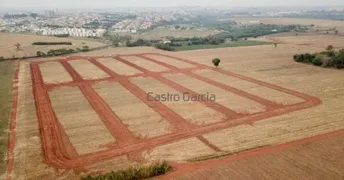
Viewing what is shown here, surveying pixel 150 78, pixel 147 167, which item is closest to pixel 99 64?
pixel 150 78

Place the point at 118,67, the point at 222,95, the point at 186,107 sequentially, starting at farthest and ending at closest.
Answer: the point at 118,67, the point at 222,95, the point at 186,107

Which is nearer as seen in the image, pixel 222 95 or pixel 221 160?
pixel 221 160

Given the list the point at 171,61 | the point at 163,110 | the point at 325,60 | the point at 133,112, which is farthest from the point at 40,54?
the point at 325,60

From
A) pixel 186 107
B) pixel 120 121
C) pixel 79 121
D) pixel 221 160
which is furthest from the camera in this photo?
pixel 186 107

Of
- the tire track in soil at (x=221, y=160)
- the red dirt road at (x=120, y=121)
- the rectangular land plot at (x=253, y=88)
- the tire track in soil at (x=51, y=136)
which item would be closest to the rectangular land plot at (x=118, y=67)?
the red dirt road at (x=120, y=121)

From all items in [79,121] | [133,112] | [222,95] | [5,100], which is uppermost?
[222,95]

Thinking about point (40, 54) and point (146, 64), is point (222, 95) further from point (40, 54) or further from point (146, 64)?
point (40, 54)

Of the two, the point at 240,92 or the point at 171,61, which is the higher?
the point at 171,61

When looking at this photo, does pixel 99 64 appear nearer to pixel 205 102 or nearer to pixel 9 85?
pixel 9 85
